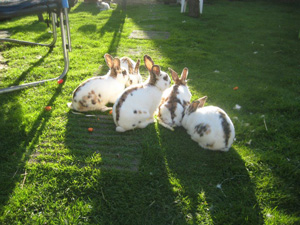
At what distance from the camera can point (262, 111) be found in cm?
350

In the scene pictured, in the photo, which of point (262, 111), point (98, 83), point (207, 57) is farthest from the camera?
point (207, 57)

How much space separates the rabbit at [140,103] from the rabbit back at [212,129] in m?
0.59

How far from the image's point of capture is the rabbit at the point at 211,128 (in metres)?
2.60

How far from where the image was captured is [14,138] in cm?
284

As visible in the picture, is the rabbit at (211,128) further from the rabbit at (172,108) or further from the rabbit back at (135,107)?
the rabbit back at (135,107)

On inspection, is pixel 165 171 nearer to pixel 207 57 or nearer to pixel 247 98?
pixel 247 98

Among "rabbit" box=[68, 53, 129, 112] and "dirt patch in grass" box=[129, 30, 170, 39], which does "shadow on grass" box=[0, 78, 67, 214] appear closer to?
"rabbit" box=[68, 53, 129, 112]

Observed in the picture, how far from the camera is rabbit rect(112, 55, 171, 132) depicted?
284cm

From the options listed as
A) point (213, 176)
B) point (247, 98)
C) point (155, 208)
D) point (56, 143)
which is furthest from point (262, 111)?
point (56, 143)

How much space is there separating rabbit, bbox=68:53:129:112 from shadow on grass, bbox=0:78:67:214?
50 centimetres

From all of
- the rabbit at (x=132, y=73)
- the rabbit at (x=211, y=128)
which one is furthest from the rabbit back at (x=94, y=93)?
the rabbit at (x=211, y=128)

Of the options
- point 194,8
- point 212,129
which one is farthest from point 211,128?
point 194,8

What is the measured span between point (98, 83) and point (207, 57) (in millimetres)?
2959

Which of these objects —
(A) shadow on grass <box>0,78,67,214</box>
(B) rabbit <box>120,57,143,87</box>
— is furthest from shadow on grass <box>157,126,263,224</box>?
(A) shadow on grass <box>0,78,67,214</box>
